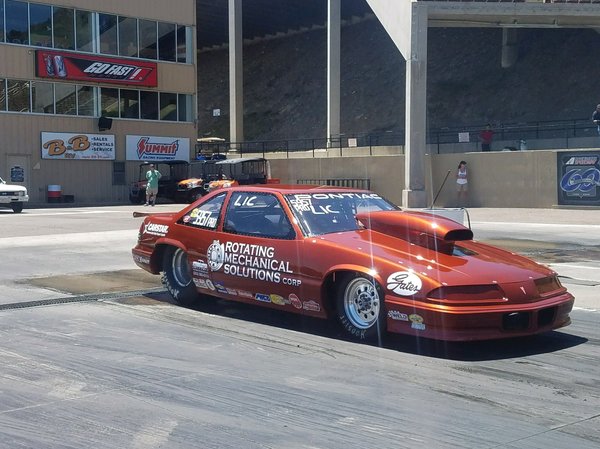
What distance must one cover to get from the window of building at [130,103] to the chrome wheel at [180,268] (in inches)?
1267

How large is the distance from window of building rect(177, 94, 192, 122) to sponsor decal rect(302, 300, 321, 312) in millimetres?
36165

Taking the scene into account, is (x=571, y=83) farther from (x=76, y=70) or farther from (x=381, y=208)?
(x=381, y=208)

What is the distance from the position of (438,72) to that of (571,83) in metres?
11.6

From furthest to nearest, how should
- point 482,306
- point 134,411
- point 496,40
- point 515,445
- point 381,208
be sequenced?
point 496,40 → point 381,208 → point 482,306 → point 134,411 → point 515,445

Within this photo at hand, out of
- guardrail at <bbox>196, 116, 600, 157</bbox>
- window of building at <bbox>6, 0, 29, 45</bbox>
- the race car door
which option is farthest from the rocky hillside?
the race car door

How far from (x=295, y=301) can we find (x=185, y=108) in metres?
36.3

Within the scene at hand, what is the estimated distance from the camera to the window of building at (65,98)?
124 feet

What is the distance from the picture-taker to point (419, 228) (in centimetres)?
759

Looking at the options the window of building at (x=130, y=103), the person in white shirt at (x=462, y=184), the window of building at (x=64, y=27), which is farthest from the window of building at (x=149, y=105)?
the person in white shirt at (x=462, y=184)

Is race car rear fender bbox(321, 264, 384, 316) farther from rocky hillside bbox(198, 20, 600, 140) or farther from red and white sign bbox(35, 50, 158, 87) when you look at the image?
rocky hillside bbox(198, 20, 600, 140)

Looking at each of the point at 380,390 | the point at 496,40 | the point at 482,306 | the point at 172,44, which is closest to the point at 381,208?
the point at 482,306

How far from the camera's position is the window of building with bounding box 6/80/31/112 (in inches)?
1417

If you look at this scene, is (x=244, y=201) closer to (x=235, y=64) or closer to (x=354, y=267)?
(x=354, y=267)

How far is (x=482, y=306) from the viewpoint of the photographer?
261 inches
